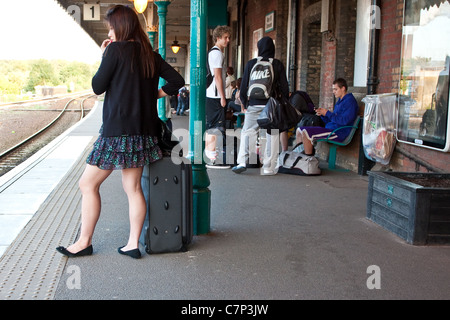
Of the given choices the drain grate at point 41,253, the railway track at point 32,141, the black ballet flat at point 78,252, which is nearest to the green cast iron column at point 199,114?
the black ballet flat at point 78,252

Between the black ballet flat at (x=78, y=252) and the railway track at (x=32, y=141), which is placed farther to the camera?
the railway track at (x=32, y=141)

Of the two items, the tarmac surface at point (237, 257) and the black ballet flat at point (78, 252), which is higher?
the black ballet flat at point (78, 252)

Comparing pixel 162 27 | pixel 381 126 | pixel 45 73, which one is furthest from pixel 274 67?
pixel 45 73

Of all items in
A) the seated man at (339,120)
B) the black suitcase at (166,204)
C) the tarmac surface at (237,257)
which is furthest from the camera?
the seated man at (339,120)

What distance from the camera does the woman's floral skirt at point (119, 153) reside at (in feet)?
12.1

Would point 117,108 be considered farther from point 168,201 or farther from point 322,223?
point 322,223

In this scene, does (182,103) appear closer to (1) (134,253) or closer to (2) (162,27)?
(2) (162,27)

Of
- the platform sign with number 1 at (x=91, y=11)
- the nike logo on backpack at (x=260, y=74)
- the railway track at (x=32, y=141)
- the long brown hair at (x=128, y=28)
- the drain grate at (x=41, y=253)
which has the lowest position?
the railway track at (x=32, y=141)

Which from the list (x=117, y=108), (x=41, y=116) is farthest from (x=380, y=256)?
(x=41, y=116)

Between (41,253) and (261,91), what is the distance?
12.9 feet

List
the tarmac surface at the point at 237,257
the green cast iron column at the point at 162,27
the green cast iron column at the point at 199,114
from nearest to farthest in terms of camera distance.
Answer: the tarmac surface at the point at 237,257, the green cast iron column at the point at 199,114, the green cast iron column at the point at 162,27

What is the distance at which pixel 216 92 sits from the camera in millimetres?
7496

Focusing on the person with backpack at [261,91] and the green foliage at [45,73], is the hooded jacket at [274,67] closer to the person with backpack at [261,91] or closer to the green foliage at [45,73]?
the person with backpack at [261,91]

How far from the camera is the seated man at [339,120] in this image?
766 centimetres
